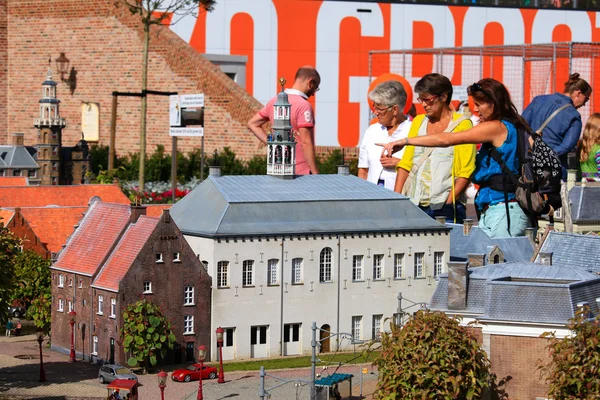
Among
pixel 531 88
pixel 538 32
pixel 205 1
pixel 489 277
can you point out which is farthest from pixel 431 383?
pixel 538 32

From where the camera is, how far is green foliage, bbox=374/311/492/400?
90.7ft

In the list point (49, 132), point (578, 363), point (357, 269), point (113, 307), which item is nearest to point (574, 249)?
point (578, 363)

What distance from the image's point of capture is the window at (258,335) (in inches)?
1783

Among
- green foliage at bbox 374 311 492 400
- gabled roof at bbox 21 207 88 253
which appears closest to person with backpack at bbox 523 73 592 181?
green foliage at bbox 374 311 492 400

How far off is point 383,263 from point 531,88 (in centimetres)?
1786

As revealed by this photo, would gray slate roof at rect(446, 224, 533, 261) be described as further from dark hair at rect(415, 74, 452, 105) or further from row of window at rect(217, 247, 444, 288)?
dark hair at rect(415, 74, 452, 105)

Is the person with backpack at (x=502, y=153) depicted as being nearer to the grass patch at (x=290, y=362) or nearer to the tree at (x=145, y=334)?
the grass patch at (x=290, y=362)

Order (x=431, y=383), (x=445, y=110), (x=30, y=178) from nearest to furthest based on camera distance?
(x=445, y=110) < (x=431, y=383) < (x=30, y=178)

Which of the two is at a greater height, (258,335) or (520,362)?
(520,362)

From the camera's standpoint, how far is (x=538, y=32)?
73.2m

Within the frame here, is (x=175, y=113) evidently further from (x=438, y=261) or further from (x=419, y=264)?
(x=438, y=261)

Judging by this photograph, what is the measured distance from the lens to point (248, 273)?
45094 millimetres

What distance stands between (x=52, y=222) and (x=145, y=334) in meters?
15.9

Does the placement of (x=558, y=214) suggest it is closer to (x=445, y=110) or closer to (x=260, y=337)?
(x=260, y=337)
